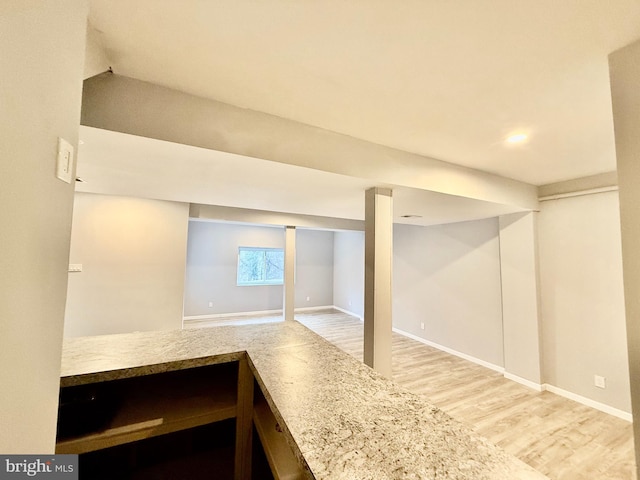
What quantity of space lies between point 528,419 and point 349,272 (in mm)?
4598

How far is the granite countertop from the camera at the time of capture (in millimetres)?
536

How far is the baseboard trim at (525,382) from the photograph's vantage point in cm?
305

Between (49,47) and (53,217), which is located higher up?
(49,47)

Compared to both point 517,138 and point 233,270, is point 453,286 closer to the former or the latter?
point 517,138

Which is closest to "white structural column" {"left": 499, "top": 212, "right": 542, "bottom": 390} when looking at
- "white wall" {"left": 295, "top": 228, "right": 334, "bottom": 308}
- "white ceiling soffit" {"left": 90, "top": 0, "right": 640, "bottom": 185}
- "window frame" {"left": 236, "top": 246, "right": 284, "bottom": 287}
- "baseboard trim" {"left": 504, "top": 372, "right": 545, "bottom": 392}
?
"baseboard trim" {"left": 504, "top": 372, "right": 545, "bottom": 392}

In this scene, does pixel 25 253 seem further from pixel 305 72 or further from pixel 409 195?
pixel 409 195

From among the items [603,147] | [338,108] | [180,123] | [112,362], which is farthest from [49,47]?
[603,147]

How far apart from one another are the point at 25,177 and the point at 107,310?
3381mm

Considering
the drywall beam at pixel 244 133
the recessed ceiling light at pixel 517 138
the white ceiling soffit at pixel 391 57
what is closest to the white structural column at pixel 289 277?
the drywall beam at pixel 244 133

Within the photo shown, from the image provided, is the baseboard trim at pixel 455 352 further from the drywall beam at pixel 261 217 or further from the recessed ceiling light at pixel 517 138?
the recessed ceiling light at pixel 517 138

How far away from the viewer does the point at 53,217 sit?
0.68 meters

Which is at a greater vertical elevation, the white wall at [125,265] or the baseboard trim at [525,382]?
the white wall at [125,265]

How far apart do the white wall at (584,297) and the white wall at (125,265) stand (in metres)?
4.63

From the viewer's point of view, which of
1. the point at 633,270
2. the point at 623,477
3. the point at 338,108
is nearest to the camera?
the point at 633,270
